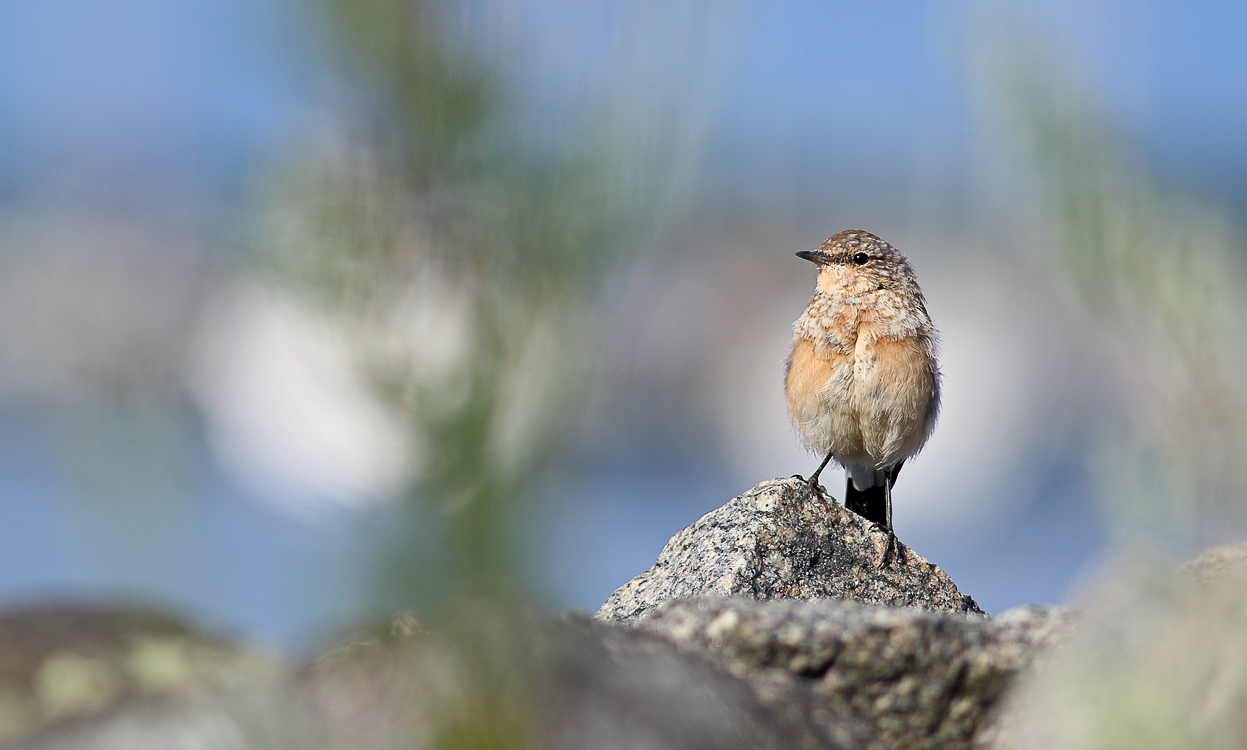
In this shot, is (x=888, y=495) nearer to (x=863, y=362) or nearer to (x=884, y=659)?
(x=863, y=362)

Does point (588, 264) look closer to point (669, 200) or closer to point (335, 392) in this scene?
point (669, 200)

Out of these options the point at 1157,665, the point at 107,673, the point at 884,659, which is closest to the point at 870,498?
the point at 884,659

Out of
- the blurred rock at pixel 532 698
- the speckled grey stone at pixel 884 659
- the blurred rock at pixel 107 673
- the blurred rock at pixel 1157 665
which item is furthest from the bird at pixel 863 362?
the blurred rock at pixel 1157 665

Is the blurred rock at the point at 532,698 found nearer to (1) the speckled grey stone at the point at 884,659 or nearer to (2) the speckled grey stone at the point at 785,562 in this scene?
(1) the speckled grey stone at the point at 884,659

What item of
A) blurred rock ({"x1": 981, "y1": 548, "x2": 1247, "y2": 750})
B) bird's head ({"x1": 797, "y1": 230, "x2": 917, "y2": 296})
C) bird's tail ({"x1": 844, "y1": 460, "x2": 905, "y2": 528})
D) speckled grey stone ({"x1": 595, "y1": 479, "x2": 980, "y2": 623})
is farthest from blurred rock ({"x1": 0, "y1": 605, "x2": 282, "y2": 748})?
bird's tail ({"x1": 844, "y1": 460, "x2": 905, "y2": 528})

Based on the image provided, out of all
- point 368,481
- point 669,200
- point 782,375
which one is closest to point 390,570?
point 368,481
